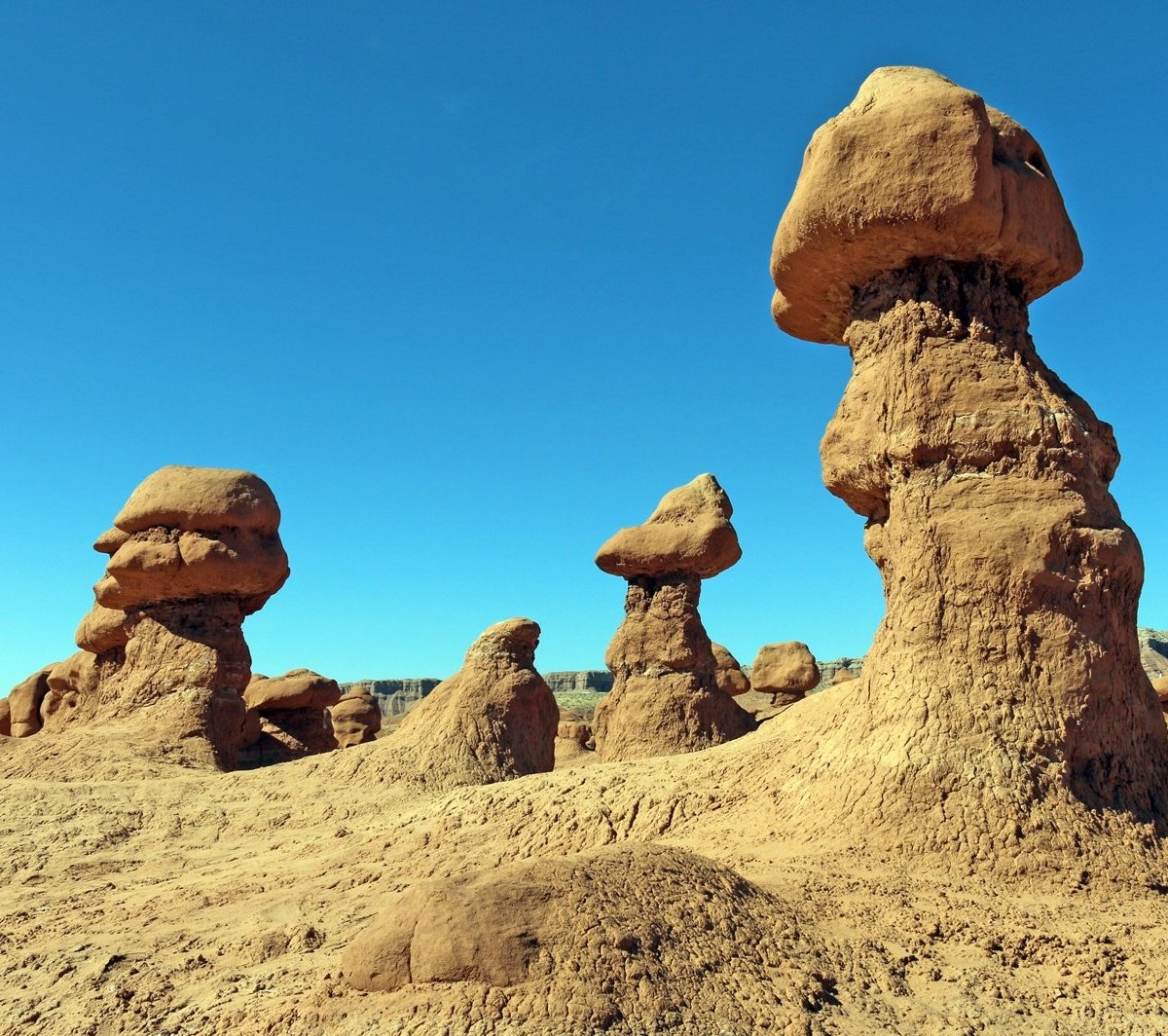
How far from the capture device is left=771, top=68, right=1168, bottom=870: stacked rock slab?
6.13m

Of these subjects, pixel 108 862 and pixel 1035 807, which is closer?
pixel 1035 807

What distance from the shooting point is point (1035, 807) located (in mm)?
5914

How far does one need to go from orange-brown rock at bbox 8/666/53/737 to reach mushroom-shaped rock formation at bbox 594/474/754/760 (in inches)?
533

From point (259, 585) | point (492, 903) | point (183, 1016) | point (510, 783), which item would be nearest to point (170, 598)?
point (259, 585)

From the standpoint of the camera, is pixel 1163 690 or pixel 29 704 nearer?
pixel 1163 690

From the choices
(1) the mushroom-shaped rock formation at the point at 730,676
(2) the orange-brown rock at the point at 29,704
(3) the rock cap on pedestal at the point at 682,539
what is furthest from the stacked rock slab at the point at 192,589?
(1) the mushroom-shaped rock formation at the point at 730,676

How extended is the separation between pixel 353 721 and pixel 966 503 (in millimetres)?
20700

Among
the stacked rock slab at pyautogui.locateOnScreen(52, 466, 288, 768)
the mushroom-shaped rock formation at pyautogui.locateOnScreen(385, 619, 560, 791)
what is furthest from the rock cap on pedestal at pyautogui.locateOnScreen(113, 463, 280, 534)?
the mushroom-shaped rock formation at pyautogui.locateOnScreen(385, 619, 560, 791)

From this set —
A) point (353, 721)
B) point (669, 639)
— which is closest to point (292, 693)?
point (353, 721)

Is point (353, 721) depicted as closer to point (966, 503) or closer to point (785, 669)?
point (785, 669)

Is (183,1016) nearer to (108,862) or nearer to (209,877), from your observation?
(209,877)

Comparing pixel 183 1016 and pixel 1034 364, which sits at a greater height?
pixel 1034 364

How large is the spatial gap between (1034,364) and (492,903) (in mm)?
5410

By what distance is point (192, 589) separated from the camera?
1488 centimetres
